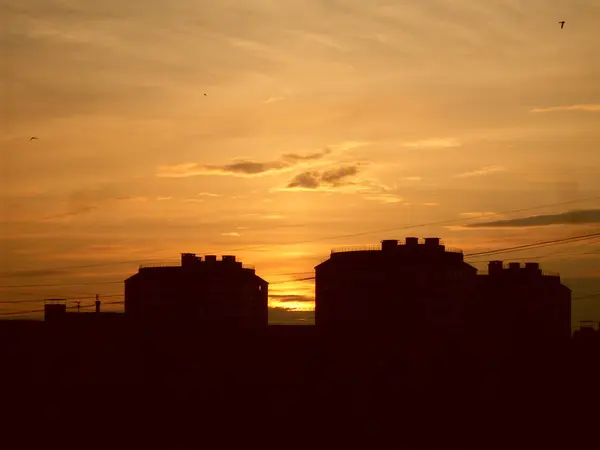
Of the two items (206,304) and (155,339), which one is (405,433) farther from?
(206,304)

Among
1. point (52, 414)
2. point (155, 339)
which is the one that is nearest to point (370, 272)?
point (155, 339)

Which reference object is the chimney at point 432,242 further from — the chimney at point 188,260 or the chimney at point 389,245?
the chimney at point 188,260

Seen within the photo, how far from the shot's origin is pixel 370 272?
84.9 m

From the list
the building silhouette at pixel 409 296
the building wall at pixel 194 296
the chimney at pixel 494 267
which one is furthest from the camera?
the chimney at pixel 494 267

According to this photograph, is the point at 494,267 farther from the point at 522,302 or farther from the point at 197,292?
the point at 197,292

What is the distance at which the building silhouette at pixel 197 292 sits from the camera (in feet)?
298

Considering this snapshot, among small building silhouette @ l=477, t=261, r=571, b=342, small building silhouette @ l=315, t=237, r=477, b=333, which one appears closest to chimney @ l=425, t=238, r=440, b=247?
small building silhouette @ l=315, t=237, r=477, b=333

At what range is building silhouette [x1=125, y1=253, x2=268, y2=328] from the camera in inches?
3578

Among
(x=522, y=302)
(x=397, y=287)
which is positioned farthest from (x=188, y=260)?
(x=522, y=302)

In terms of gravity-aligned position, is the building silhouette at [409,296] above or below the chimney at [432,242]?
below

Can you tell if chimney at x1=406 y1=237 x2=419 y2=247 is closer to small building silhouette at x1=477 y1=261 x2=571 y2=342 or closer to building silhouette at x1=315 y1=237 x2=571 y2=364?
building silhouette at x1=315 y1=237 x2=571 y2=364

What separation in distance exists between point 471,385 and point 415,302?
26.5 meters

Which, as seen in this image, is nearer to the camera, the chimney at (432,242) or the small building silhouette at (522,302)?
the chimney at (432,242)

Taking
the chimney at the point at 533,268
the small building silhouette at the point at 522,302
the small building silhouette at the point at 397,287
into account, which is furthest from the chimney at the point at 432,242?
the chimney at the point at 533,268
